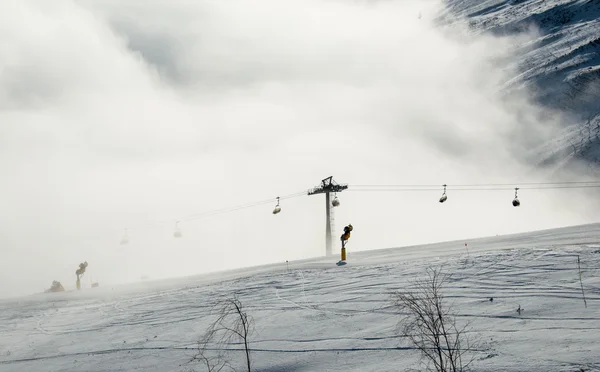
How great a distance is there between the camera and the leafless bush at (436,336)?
1642cm

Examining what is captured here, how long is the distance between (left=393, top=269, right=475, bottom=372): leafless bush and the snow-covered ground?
1.61ft

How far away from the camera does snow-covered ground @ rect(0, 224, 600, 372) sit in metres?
21.0

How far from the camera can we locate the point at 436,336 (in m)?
15.9

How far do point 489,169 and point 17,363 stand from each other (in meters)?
182

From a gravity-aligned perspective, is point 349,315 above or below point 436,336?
below

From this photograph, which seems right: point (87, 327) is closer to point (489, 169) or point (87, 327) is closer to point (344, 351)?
point (344, 351)

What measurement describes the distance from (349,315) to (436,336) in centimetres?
1135

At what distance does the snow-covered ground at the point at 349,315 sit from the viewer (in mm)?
21031

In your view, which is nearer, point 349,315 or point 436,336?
point 436,336

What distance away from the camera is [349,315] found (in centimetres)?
2703

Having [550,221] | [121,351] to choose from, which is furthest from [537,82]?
[121,351]

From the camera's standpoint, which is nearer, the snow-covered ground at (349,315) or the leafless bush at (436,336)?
the leafless bush at (436,336)

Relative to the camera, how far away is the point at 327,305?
29.3 m

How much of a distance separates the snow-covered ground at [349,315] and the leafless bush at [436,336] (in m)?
0.49
